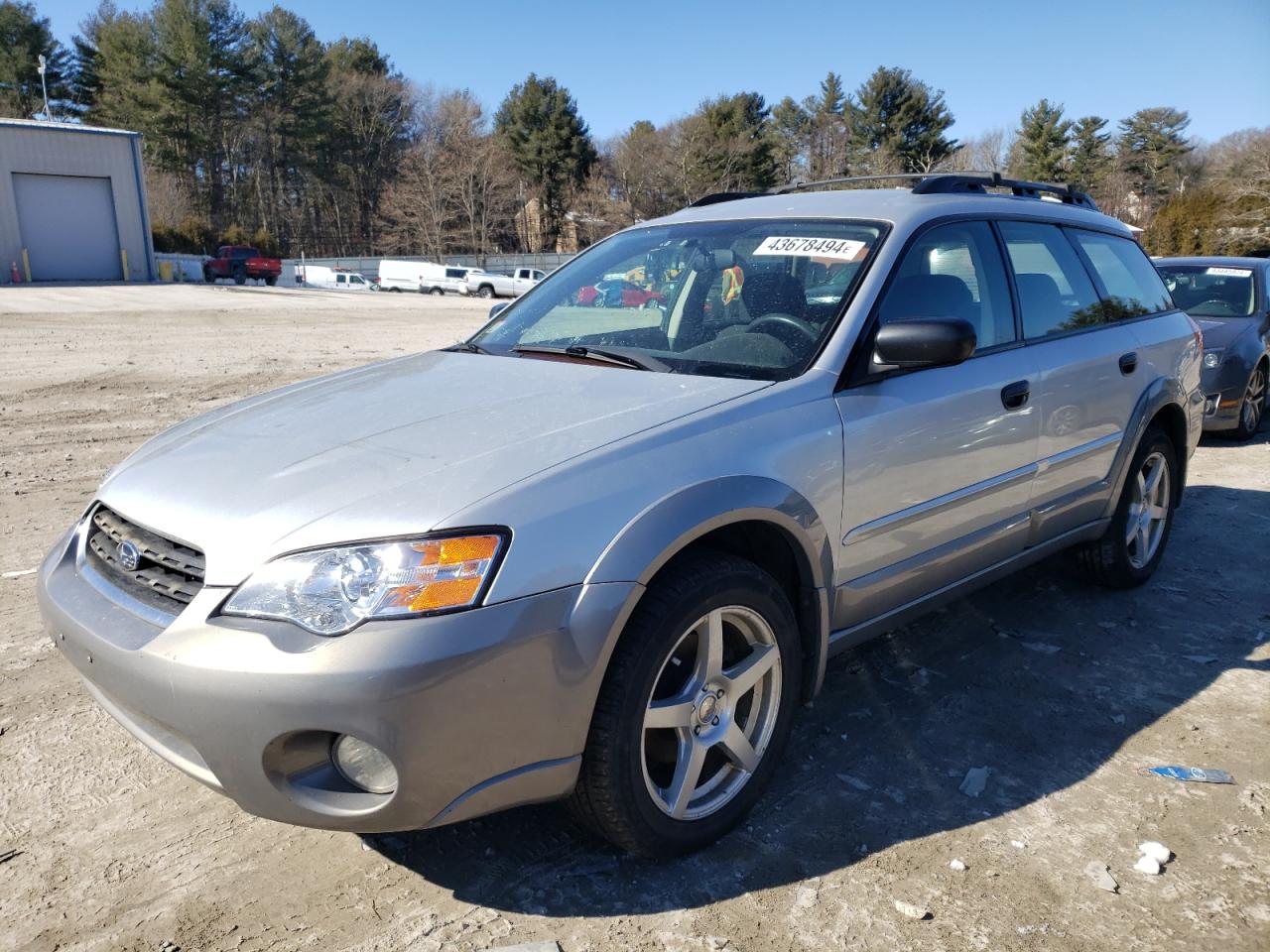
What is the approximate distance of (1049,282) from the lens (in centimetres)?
394

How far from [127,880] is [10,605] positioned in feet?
7.62

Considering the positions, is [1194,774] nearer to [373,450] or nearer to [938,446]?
[938,446]

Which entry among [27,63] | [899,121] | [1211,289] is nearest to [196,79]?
[27,63]

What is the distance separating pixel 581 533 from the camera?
7.14 ft

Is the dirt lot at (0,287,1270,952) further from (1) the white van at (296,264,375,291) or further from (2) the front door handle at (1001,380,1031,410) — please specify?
(1) the white van at (296,264,375,291)

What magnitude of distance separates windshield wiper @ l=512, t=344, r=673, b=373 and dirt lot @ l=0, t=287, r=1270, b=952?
1357 millimetres

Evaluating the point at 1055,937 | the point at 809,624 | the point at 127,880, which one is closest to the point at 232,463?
the point at 127,880

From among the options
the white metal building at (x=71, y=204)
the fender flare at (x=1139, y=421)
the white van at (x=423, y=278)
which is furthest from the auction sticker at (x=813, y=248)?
the white van at (x=423, y=278)

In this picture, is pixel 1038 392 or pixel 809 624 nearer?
pixel 809 624

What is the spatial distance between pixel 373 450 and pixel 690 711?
42.2 inches

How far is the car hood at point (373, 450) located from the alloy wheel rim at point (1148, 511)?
273cm

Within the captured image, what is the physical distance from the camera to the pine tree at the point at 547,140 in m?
67.2

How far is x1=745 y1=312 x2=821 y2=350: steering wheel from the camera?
299 cm

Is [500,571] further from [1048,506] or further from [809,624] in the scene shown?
[1048,506]
